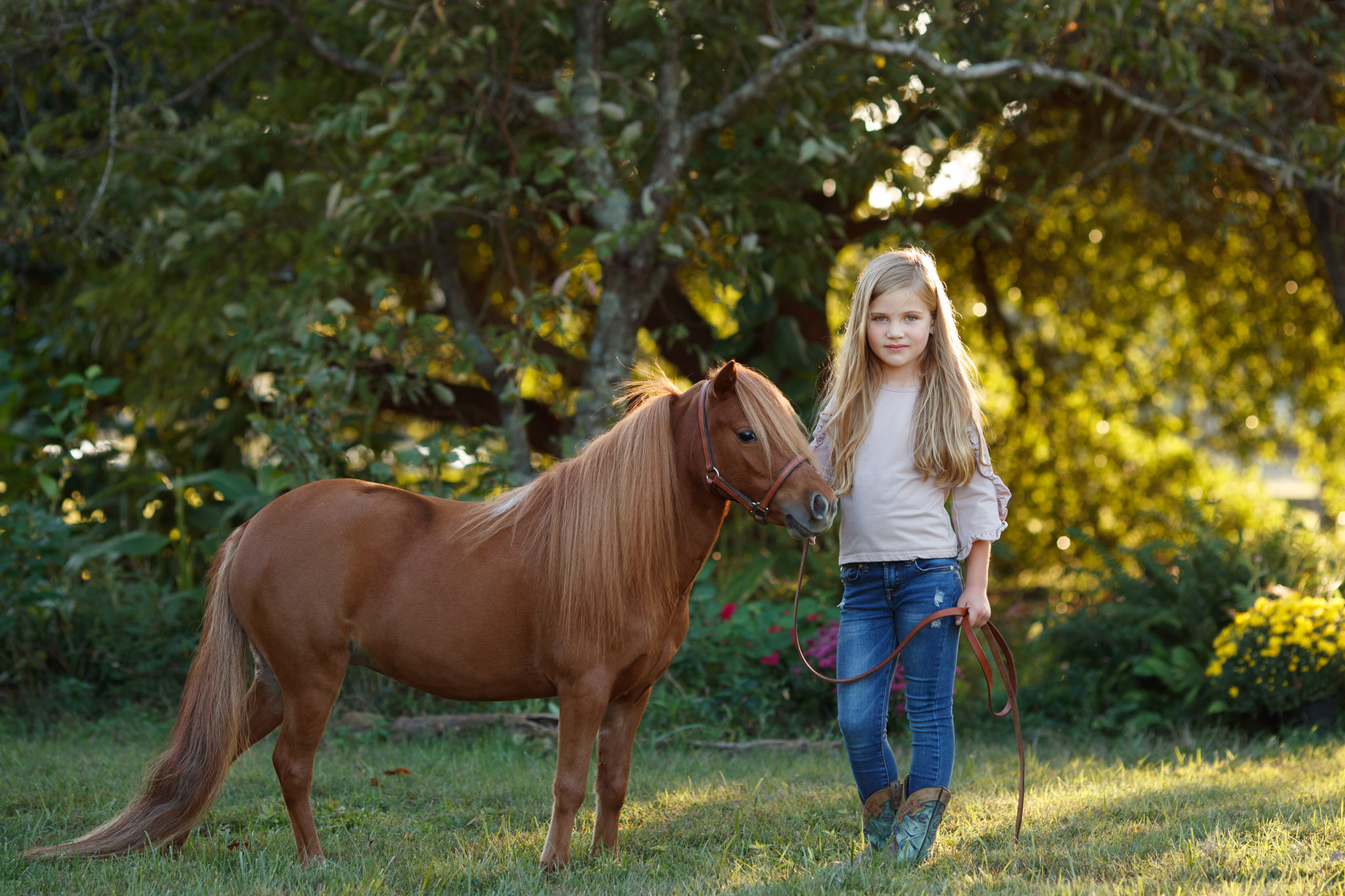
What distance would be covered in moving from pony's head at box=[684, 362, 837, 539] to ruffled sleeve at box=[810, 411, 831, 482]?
28 cm

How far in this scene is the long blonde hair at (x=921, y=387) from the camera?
10.1 feet

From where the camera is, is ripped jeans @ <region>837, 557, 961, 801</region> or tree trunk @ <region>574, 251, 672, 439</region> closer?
ripped jeans @ <region>837, 557, 961, 801</region>

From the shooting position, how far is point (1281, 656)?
4.91 m

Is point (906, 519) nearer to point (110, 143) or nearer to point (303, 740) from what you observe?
point (303, 740)

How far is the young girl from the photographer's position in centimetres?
308

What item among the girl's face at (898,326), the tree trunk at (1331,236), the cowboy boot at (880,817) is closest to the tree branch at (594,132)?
the girl's face at (898,326)

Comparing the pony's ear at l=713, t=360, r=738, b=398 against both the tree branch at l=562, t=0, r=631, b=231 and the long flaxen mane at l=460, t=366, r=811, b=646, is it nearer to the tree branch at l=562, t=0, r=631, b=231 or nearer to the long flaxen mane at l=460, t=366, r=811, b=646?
the long flaxen mane at l=460, t=366, r=811, b=646

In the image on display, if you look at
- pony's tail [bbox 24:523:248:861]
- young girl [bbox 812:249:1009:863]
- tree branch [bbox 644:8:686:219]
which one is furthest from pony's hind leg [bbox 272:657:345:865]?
tree branch [bbox 644:8:686:219]

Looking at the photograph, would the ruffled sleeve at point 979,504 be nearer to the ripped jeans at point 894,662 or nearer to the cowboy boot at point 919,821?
the ripped jeans at point 894,662

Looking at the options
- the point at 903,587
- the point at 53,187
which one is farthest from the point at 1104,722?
the point at 53,187

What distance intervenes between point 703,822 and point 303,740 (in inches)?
55.6

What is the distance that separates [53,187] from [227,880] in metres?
5.13

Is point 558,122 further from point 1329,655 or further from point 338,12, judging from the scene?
point 1329,655

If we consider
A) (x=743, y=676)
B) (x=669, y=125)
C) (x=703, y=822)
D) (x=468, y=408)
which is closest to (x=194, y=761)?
(x=703, y=822)
